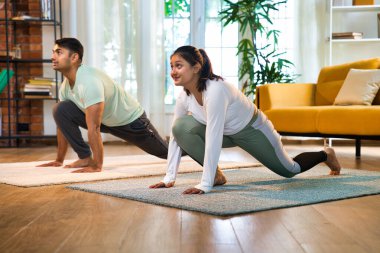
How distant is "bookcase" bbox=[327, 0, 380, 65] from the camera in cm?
670

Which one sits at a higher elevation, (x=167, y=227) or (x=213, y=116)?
(x=213, y=116)

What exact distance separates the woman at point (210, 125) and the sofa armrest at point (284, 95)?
2.08 m

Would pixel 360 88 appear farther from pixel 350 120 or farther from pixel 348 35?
pixel 348 35

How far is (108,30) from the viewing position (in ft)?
21.4

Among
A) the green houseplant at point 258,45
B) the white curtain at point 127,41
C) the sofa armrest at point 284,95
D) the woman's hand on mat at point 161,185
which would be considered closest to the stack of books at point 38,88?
the white curtain at point 127,41

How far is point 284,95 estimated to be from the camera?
5.46 m

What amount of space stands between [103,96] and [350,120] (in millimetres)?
1920

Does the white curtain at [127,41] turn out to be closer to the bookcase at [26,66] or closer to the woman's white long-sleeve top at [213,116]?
the bookcase at [26,66]

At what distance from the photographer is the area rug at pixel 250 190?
7.98 feet

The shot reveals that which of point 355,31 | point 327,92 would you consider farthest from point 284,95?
point 355,31

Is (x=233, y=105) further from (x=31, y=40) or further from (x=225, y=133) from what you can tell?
(x=31, y=40)

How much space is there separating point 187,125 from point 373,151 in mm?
3148

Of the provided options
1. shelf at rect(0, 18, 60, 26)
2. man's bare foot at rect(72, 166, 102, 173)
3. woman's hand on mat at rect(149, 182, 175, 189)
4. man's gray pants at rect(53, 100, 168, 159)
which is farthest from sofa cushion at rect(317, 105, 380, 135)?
shelf at rect(0, 18, 60, 26)

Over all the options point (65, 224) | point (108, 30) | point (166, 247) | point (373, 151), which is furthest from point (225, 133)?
point (108, 30)
